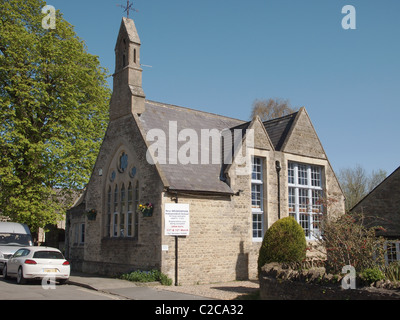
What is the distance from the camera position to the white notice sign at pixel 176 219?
53.2ft

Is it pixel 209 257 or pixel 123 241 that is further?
pixel 123 241

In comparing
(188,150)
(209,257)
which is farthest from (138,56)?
(209,257)

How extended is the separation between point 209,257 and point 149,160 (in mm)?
4751

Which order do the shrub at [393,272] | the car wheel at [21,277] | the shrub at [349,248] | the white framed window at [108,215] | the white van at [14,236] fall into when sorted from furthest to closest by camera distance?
1. the white framed window at [108,215]
2. the white van at [14,236]
3. the car wheel at [21,277]
4. the shrub at [349,248]
5. the shrub at [393,272]

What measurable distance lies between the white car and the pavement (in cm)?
98

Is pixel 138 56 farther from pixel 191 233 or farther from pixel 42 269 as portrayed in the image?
pixel 42 269

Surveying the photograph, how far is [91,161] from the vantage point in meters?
25.8

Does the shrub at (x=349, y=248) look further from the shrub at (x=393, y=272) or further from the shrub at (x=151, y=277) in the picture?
the shrub at (x=151, y=277)

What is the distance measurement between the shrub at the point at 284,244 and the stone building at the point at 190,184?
1555 millimetres

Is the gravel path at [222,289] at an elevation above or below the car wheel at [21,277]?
below

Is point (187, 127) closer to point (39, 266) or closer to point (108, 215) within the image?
point (108, 215)

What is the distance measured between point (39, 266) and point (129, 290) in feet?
12.2

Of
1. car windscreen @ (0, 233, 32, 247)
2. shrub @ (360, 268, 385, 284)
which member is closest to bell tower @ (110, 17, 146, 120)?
car windscreen @ (0, 233, 32, 247)

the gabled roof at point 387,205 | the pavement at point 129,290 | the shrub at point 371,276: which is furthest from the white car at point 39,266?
the gabled roof at point 387,205
